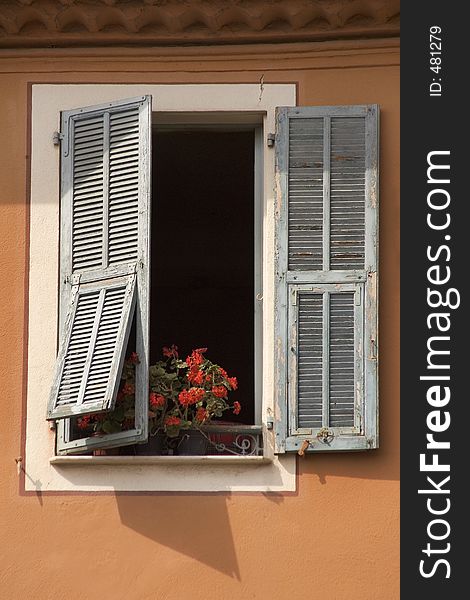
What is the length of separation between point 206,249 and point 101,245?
4671 mm

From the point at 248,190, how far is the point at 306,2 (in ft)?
10.1

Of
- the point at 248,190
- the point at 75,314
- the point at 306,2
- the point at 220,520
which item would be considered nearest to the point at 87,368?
the point at 75,314

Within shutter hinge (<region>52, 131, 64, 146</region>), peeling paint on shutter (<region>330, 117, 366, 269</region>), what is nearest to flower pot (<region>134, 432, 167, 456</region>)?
peeling paint on shutter (<region>330, 117, 366, 269</region>)

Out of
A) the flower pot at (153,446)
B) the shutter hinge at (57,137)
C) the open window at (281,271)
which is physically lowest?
the flower pot at (153,446)

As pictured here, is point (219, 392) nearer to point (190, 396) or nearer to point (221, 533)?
point (190, 396)

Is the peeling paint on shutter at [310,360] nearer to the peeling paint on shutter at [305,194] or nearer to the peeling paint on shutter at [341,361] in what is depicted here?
the peeling paint on shutter at [341,361]

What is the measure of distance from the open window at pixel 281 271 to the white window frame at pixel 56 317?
0.07m

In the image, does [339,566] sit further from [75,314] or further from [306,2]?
[306,2]

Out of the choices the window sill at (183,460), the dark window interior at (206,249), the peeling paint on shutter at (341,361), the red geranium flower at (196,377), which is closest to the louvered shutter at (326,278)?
the peeling paint on shutter at (341,361)

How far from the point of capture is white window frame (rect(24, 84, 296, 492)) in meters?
8.10

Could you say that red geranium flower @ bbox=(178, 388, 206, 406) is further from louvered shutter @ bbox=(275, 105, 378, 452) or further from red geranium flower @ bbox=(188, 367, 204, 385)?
louvered shutter @ bbox=(275, 105, 378, 452)

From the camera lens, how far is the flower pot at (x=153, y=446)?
8.27 metres

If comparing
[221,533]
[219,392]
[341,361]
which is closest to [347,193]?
[341,361]

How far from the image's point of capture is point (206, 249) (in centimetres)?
1301
